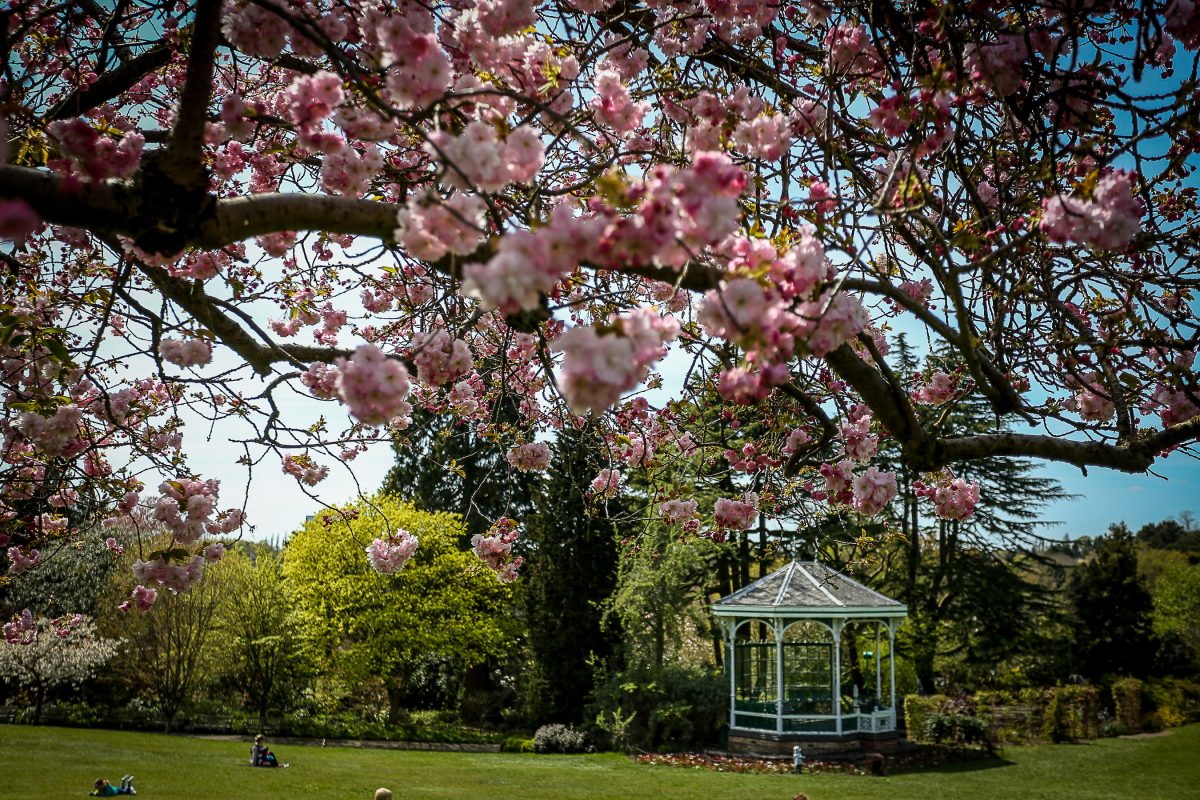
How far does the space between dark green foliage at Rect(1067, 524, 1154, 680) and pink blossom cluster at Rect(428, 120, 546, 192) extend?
75.7ft

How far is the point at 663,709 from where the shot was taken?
1463 centimetres

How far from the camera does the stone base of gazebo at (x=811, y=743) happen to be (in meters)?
13.1

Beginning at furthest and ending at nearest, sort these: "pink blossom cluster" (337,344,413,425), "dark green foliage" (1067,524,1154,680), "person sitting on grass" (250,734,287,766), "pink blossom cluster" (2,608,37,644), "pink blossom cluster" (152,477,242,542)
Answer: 1. "dark green foliage" (1067,524,1154,680)
2. "person sitting on grass" (250,734,287,766)
3. "pink blossom cluster" (2,608,37,644)
4. "pink blossom cluster" (152,477,242,542)
5. "pink blossom cluster" (337,344,413,425)

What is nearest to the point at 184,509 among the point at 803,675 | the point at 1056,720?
the point at 803,675

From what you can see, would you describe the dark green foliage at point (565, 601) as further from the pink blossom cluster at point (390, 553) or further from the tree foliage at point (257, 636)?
the pink blossom cluster at point (390, 553)

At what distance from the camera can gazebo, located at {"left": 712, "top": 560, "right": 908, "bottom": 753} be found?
1346 cm

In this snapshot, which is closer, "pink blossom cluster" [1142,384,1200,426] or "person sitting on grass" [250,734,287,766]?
"pink blossom cluster" [1142,384,1200,426]

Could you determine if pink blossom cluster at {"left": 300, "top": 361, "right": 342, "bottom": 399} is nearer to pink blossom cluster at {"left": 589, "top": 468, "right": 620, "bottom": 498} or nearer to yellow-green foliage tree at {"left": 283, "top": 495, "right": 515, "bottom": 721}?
pink blossom cluster at {"left": 589, "top": 468, "right": 620, "bottom": 498}

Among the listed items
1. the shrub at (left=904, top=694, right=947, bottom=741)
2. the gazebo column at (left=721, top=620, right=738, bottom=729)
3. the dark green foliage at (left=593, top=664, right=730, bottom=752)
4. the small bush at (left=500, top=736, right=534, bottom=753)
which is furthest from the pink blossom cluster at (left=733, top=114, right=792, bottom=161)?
the shrub at (left=904, top=694, right=947, bottom=741)

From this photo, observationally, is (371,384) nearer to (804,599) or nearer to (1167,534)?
(804,599)

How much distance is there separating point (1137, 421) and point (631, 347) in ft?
10.9

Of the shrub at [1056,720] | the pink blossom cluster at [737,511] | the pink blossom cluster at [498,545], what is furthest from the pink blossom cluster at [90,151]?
the shrub at [1056,720]

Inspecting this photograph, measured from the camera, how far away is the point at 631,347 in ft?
4.77

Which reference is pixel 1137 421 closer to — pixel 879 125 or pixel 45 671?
pixel 879 125
